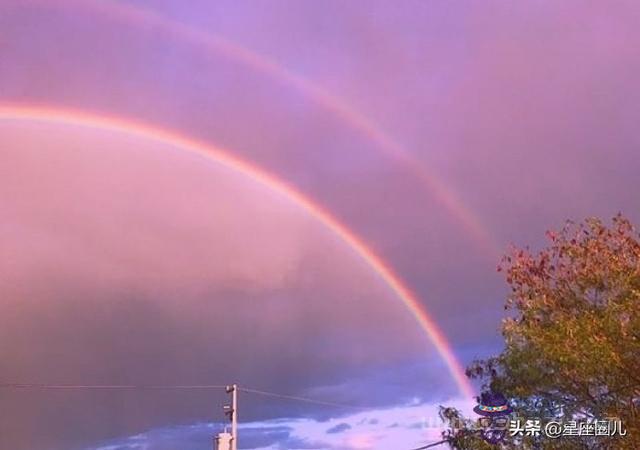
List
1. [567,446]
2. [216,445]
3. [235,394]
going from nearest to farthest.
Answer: [567,446]
[216,445]
[235,394]

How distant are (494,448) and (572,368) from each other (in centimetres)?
341

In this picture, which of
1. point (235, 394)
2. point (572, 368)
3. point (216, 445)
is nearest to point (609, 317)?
point (572, 368)

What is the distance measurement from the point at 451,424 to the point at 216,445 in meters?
11.2

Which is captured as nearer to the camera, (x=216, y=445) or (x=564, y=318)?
(x=564, y=318)

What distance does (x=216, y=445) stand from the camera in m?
30.7

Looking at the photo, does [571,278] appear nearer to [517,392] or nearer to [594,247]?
[594,247]

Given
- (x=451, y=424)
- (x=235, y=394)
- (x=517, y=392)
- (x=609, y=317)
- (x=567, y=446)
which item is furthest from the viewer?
(x=235, y=394)

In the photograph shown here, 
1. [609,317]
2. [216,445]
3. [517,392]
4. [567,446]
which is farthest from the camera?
[216,445]

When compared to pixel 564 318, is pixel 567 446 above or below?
below

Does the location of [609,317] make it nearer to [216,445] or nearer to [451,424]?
[451,424]

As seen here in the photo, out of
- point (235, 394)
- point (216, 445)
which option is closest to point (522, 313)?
point (216, 445)

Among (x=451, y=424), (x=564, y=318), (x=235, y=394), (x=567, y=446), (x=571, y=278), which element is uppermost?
(x=235, y=394)

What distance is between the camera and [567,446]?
19.8 meters

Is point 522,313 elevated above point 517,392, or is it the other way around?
point 522,313
